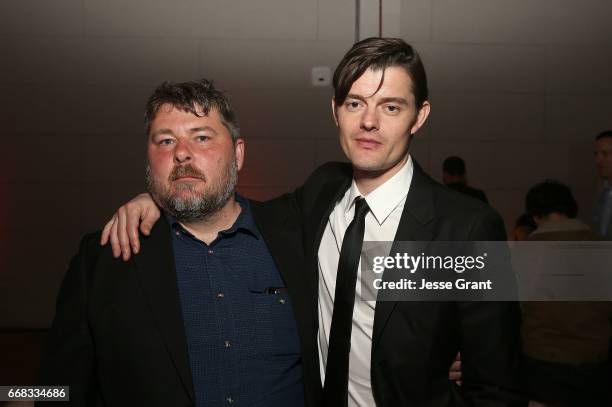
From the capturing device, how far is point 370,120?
1.43 metres

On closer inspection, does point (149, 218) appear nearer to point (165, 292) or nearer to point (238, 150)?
point (165, 292)

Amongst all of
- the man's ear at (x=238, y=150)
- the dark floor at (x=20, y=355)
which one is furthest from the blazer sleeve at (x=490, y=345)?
the dark floor at (x=20, y=355)

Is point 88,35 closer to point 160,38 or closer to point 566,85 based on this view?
point 160,38

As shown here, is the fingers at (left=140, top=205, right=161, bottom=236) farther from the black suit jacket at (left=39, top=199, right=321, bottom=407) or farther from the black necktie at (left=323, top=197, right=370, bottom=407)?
the black necktie at (left=323, top=197, right=370, bottom=407)

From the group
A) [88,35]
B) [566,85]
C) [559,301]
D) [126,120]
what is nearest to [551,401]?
[559,301]

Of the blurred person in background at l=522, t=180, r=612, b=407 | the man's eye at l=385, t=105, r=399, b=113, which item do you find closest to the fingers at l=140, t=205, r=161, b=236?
the man's eye at l=385, t=105, r=399, b=113

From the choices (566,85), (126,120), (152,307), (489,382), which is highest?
(566,85)

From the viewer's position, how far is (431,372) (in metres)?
1.38

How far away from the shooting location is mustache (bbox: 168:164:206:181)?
147 centimetres

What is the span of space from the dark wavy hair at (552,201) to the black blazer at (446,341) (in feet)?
3.69

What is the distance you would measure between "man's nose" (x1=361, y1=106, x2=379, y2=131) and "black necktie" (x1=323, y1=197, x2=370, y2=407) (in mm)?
288

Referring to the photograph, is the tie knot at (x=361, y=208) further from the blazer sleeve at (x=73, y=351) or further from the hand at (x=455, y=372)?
the blazer sleeve at (x=73, y=351)

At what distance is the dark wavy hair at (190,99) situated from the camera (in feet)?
4.97

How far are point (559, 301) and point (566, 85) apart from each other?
2555 mm
